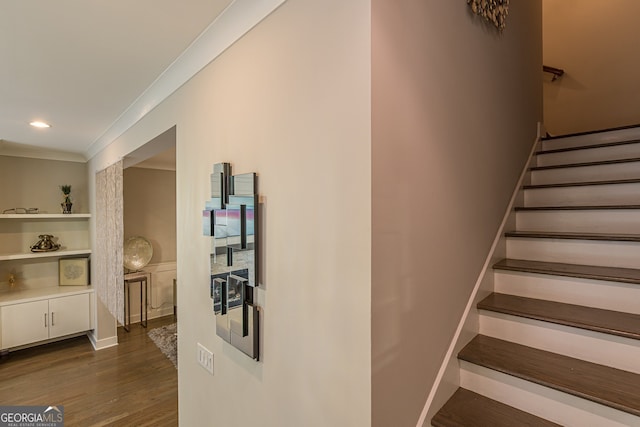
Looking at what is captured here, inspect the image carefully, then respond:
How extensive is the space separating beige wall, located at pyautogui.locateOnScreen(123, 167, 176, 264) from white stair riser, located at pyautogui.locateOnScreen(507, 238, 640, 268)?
16.3ft

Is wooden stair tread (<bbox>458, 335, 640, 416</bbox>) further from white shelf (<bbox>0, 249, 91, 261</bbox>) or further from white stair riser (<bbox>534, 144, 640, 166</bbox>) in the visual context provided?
white shelf (<bbox>0, 249, 91, 261</bbox>)

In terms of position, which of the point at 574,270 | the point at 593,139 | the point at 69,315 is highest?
the point at 593,139

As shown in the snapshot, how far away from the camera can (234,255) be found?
51.8 inches

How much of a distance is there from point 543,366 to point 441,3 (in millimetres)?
1507

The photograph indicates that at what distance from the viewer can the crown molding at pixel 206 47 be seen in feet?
4.14

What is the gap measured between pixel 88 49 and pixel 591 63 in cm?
471

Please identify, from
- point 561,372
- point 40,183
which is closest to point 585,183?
point 561,372

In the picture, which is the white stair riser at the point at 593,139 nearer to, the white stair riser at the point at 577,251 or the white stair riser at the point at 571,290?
the white stair riser at the point at 577,251

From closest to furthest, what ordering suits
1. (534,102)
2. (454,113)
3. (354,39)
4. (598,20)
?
1. (354,39)
2. (454,113)
3. (534,102)
4. (598,20)

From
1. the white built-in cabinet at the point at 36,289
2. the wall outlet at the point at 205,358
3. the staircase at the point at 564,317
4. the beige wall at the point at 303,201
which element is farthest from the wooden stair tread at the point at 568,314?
the white built-in cabinet at the point at 36,289

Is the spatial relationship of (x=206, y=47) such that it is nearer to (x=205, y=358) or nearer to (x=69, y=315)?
(x=205, y=358)

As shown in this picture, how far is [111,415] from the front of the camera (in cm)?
264

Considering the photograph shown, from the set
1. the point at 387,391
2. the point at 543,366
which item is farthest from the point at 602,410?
the point at 387,391

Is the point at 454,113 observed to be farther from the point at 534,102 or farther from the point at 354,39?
the point at 534,102
